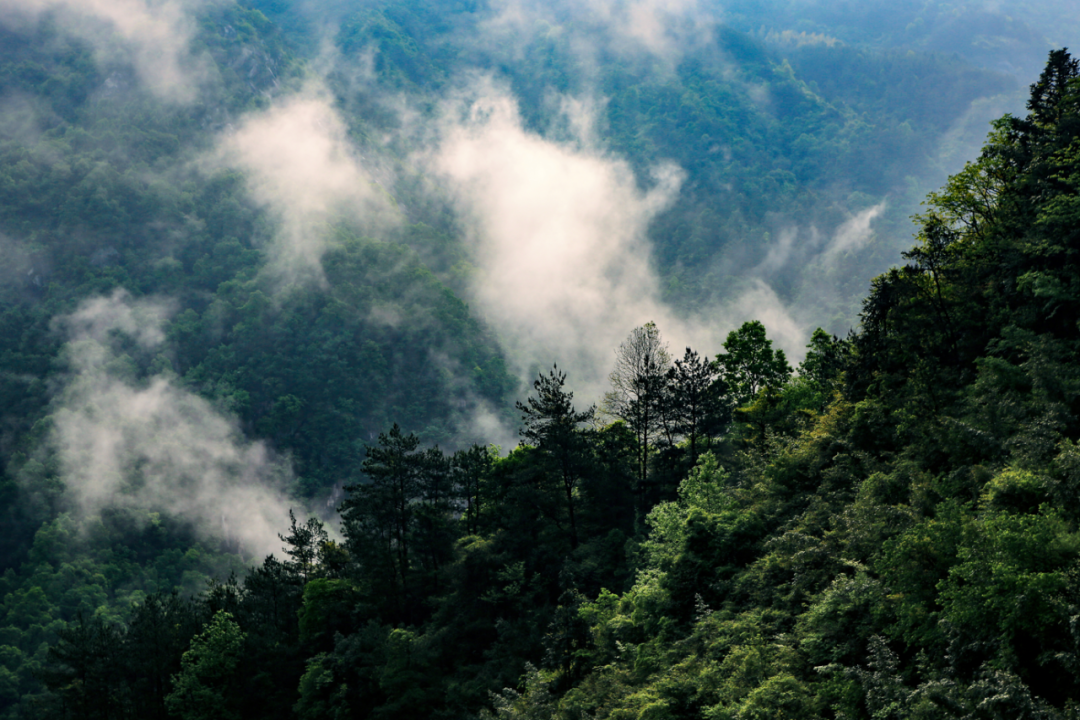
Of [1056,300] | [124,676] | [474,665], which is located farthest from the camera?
[124,676]

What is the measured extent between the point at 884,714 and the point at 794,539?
10.8 metres

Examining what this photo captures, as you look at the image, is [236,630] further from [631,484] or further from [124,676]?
[631,484]

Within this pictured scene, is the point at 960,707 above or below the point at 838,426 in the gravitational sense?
below

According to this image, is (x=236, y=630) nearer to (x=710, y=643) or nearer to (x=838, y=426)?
(x=710, y=643)

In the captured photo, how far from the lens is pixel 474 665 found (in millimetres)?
44500

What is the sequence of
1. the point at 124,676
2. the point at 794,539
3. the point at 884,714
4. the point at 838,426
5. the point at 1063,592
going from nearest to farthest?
the point at 1063,592, the point at 884,714, the point at 794,539, the point at 838,426, the point at 124,676

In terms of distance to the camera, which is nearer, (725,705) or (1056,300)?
(725,705)

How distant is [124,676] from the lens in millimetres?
55656

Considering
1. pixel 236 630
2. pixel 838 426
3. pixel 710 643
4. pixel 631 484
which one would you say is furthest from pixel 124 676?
pixel 838 426

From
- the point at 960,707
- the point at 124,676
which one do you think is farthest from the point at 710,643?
the point at 124,676

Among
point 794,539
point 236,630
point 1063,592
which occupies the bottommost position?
point 1063,592

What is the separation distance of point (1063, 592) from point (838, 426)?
58.0 feet

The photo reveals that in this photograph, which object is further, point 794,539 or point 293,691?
point 293,691

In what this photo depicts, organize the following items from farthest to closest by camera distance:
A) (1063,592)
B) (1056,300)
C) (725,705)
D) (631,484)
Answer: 1. (631,484)
2. (1056,300)
3. (725,705)
4. (1063,592)
